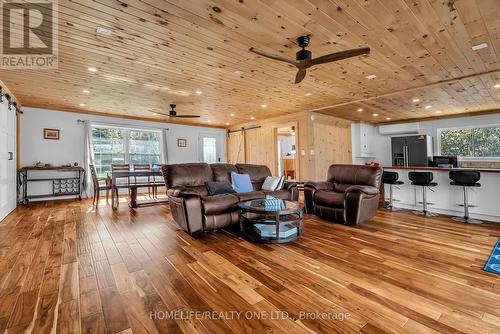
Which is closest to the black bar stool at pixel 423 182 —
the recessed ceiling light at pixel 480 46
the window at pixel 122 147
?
the recessed ceiling light at pixel 480 46

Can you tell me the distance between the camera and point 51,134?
6.49m

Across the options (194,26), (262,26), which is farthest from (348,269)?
(194,26)

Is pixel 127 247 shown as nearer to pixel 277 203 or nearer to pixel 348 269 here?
pixel 277 203

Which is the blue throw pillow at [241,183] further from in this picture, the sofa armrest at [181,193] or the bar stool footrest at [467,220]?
the bar stool footrest at [467,220]

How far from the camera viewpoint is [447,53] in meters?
3.28

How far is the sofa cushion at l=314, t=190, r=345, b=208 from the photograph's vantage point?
3.78 metres

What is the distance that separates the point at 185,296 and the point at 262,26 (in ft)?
9.12

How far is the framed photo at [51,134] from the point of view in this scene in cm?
641

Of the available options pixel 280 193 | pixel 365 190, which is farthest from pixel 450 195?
pixel 280 193

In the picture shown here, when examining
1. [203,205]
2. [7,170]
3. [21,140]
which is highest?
[21,140]

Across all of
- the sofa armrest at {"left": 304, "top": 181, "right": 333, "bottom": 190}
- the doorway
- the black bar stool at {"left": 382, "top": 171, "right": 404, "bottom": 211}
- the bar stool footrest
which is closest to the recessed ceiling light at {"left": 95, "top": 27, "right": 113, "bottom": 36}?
the sofa armrest at {"left": 304, "top": 181, "right": 333, "bottom": 190}

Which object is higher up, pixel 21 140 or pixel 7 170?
pixel 21 140

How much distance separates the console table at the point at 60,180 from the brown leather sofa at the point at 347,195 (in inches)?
252

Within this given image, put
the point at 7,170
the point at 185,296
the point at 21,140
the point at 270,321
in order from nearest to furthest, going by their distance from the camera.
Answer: the point at 270,321
the point at 185,296
the point at 7,170
the point at 21,140
